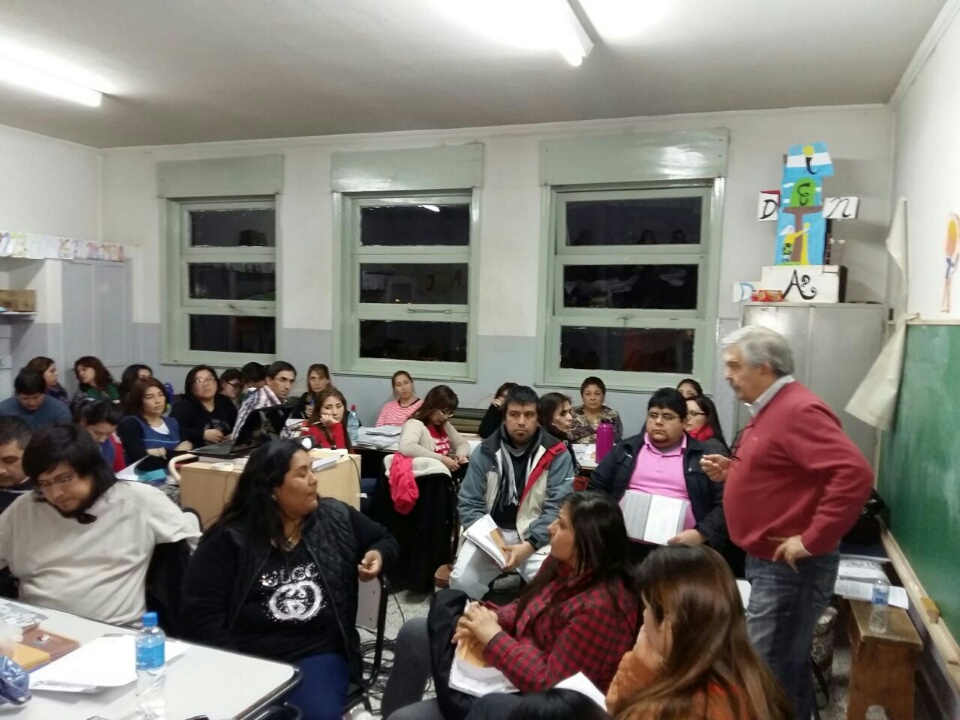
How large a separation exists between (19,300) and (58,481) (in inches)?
174

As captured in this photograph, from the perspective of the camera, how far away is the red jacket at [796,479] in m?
2.11

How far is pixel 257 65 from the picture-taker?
414 cm

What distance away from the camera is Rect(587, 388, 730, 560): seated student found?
2873 mm

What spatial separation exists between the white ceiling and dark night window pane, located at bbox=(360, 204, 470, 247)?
0.74 meters

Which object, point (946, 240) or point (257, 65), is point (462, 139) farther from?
point (946, 240)

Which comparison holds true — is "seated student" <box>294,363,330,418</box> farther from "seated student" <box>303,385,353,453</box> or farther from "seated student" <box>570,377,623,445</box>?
"seated student" <box>570,377,623,445</box>

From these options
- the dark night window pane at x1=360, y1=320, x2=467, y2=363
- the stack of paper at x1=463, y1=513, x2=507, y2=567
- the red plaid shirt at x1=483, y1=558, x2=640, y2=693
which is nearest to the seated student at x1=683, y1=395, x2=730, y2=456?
the stack of paper at x1=463, y1=513, x2=507, y2=567

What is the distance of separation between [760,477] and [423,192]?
4.17 meters

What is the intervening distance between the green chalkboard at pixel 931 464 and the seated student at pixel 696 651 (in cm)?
150

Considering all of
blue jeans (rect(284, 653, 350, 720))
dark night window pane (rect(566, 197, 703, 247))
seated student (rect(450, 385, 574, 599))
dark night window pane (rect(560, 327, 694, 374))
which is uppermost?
dark night window pane (rect(566, 197, 703, 247))

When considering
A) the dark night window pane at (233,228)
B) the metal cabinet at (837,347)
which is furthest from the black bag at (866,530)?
the dark night window pane at (233,228)

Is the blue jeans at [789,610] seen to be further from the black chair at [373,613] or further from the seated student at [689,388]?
the seated student at [689,388]

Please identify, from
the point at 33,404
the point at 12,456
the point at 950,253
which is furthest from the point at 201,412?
the point at 950,253

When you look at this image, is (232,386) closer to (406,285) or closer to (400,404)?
(400,404)
